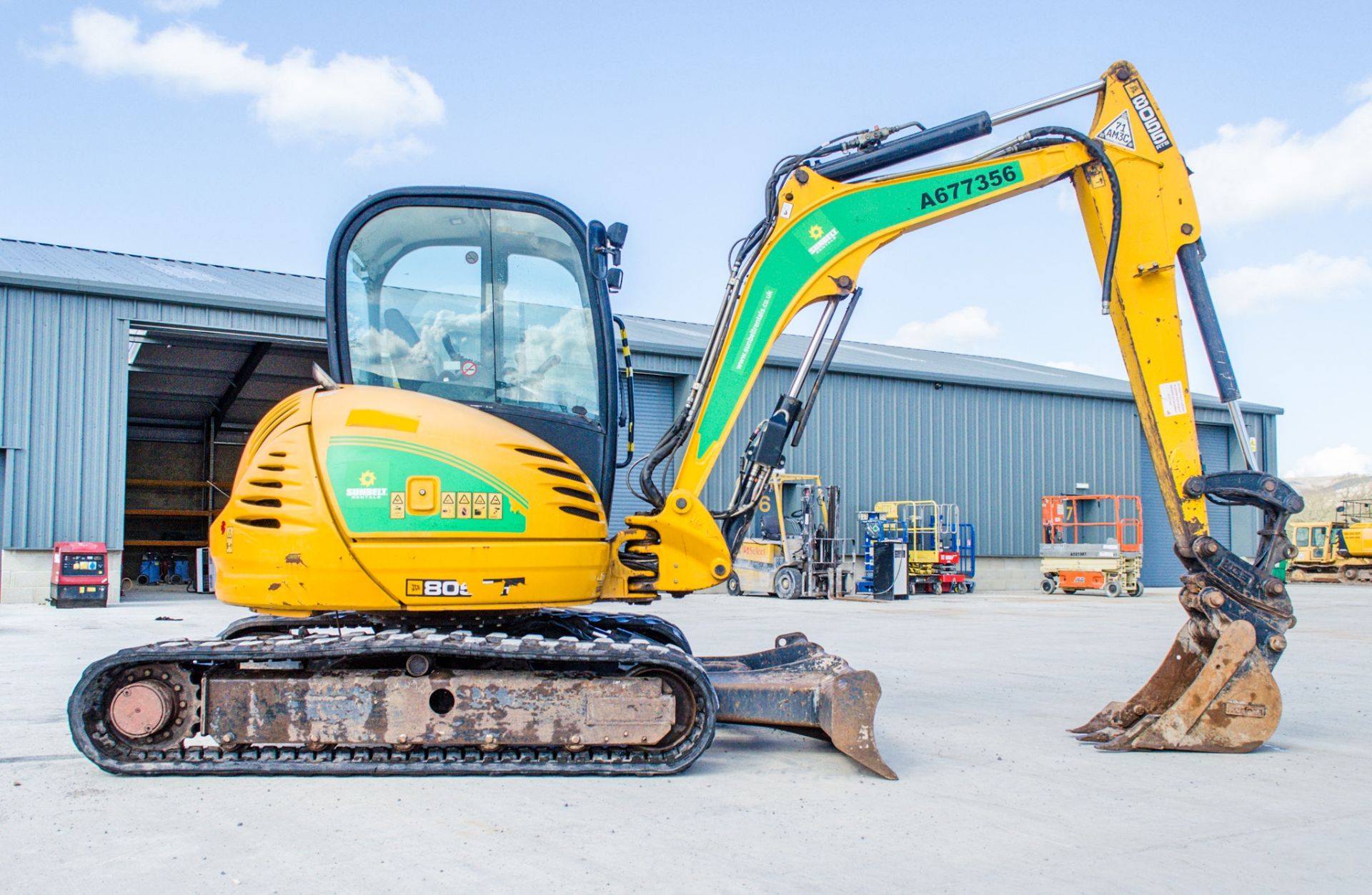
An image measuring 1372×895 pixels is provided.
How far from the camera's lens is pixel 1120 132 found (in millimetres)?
7207

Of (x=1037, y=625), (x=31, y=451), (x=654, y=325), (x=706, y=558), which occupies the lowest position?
(x=1037, y=625)

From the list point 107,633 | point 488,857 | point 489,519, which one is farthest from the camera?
point 107,633

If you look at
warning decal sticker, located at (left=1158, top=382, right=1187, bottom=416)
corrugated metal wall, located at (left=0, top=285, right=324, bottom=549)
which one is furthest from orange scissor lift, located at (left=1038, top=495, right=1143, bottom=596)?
warning decal sticker, located at (left=1158, top=382, right=1187, bottom=416)

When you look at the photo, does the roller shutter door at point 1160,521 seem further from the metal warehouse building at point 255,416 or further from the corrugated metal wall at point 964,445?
the corrugated metal wall at point 964,445

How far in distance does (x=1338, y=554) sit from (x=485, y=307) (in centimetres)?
4328

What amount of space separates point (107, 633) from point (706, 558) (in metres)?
11.2

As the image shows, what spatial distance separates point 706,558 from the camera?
6.68 meters

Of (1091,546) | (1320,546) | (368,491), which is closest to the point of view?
(368,491)

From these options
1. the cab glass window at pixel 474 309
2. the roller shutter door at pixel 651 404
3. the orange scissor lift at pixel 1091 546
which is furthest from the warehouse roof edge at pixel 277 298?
the cab glass window at pixel 474 309

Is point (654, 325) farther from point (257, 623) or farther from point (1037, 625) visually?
point (257, 623)

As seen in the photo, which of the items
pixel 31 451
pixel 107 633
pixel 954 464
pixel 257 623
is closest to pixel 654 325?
pixel 954 464

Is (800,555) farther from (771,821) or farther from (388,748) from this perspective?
(771,821)

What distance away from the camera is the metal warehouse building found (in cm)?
2097

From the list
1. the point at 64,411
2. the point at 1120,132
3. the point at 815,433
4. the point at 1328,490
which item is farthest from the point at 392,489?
the point at 1328,490
